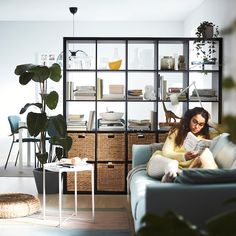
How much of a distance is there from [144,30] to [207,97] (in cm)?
409

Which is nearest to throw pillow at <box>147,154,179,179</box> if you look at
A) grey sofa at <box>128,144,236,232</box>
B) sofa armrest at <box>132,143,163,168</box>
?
sofa armrest at <box>132,143,163,168</box>

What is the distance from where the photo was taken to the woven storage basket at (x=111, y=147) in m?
→ 5.57

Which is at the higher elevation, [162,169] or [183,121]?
[183,121]

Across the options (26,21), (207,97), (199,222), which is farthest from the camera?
(26,21)

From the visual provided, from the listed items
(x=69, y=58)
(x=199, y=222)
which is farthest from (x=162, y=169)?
(x=69, y=58)

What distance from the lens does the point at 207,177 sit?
110 inches

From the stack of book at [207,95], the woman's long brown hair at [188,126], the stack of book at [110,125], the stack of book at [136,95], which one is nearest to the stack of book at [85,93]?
the stack of book at [110,125]

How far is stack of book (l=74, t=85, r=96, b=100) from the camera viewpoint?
219 inches

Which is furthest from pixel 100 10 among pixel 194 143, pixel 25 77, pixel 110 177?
pixel 194 143

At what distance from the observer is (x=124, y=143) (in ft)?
18.4

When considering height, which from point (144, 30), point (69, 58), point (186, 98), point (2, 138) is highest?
point (144, 30)

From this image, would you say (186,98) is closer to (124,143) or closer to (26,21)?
(124,143)

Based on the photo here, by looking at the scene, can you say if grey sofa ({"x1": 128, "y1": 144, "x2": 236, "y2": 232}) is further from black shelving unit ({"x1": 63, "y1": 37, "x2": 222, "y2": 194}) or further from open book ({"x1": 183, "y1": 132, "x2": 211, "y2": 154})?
black shelving unit ({"x1": 63, "y1": 37, "x2": 222, "y2": 194})

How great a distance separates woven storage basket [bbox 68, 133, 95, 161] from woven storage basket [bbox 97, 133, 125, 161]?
9 centimetres
